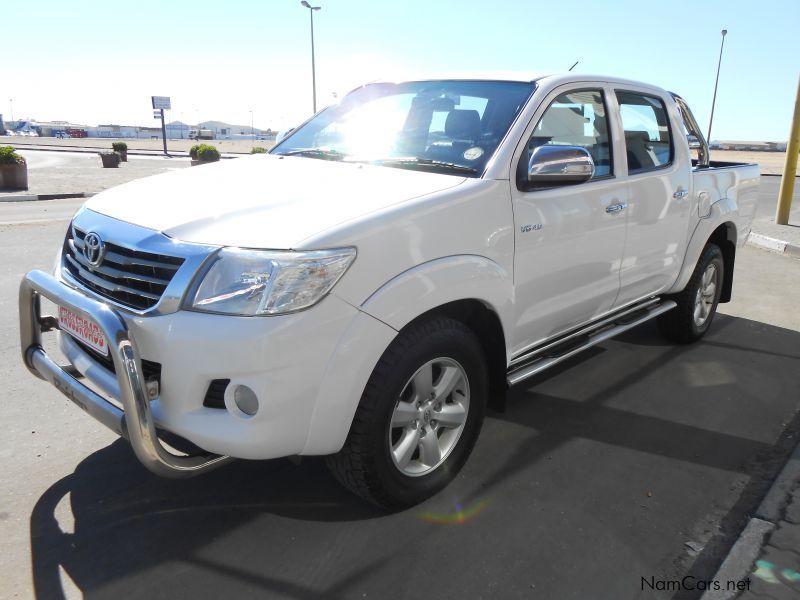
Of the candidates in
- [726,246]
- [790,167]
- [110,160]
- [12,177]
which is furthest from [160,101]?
[726,246]

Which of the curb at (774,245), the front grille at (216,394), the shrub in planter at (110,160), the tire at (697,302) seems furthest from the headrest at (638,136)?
the shrub in planter at (110,160)

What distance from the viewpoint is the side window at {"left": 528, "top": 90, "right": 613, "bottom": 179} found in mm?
3406

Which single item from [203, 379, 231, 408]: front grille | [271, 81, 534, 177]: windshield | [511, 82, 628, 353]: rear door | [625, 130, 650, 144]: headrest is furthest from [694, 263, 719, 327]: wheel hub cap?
[203, 379, 231, 408]: front grille

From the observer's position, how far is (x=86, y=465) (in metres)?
3.11

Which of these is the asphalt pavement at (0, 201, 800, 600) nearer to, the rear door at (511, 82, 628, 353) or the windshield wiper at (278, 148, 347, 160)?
the rear door at (511, 82, 628, 353)

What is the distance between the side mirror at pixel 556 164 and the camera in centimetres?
294

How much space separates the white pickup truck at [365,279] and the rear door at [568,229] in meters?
0.01

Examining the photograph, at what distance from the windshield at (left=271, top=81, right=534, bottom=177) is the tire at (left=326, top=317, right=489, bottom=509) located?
2.75ft

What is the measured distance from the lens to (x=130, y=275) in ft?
7.79

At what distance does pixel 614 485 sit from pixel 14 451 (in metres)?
2.98

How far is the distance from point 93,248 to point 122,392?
72cm

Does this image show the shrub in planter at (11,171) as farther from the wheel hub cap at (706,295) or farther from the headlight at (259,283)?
the headlight at (259,283)

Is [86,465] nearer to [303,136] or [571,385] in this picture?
[303,136]

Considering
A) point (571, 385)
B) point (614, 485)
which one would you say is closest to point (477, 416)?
point (614, 485)
